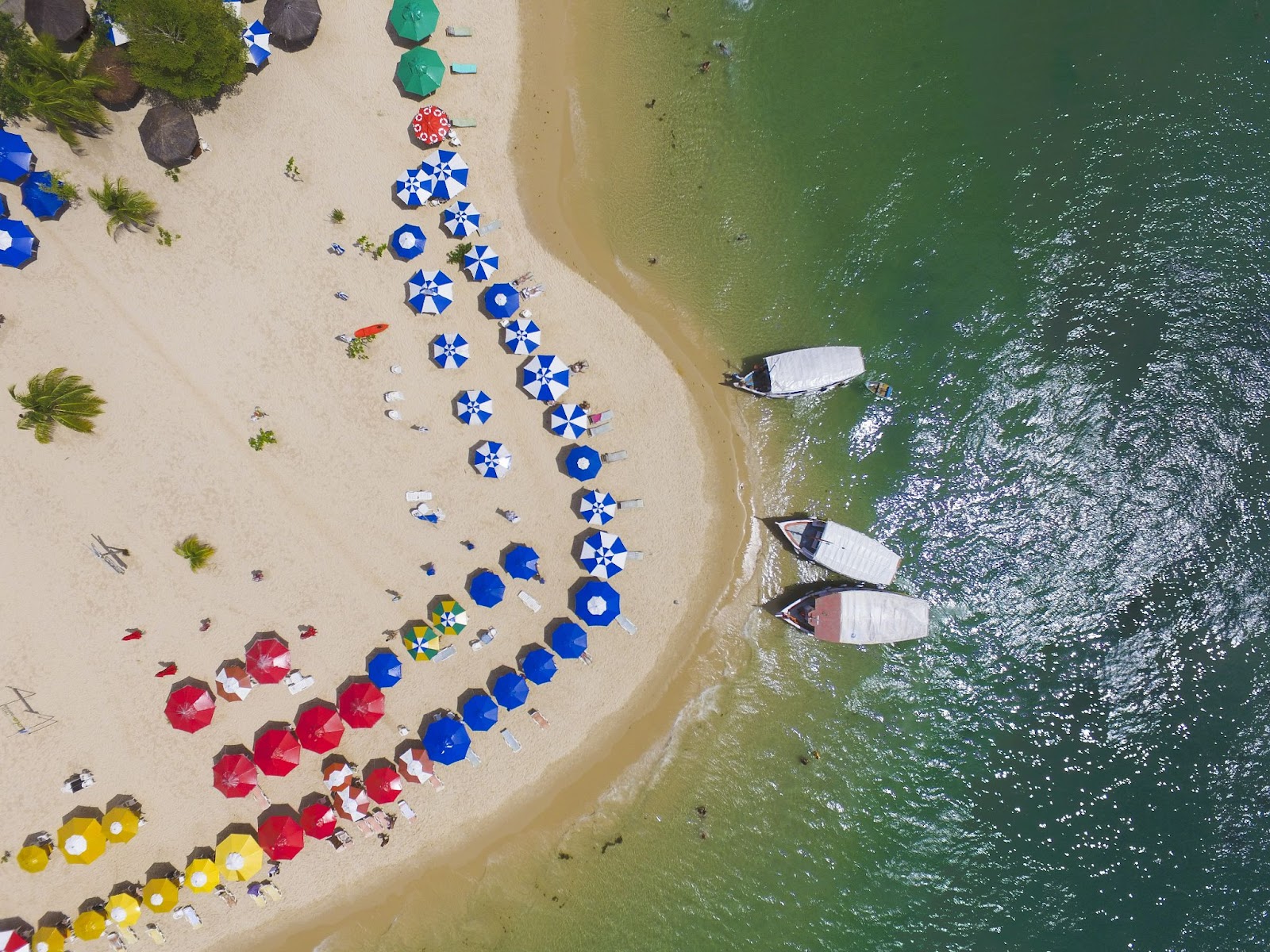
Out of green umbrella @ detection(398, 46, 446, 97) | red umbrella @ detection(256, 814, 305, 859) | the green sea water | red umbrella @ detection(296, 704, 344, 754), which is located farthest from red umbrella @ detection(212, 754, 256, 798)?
green umbrella @ detection(398, 46, 446, 97)

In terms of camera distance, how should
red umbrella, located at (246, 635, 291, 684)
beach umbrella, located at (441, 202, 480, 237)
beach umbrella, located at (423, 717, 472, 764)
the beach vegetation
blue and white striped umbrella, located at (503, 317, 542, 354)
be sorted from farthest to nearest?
1. blue and white striped umbrella, located at (503, 317, 542, 354)
2. beach umbrella, located at (441, 202, 480, 237)
3. beach umbrella, located at (423, 717, 472, 764)
4. red umbrella, located at (246, 635, 291, 684)
5. the beach vegetation

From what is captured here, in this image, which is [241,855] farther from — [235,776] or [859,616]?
[859,616]

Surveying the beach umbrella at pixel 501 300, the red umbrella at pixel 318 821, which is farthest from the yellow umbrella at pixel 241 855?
the beach umbrella at pixel 501 300

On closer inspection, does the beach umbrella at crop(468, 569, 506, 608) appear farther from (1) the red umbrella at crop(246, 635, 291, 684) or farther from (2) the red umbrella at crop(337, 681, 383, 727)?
(1) the red umbrella at crop(246, 635, 291, 684)

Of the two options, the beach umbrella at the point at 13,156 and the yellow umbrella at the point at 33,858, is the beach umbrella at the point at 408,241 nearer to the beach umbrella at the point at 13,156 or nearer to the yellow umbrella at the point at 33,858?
the beach umbrella at the point at 13,156

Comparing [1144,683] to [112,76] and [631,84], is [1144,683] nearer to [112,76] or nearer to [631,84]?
[631,84]

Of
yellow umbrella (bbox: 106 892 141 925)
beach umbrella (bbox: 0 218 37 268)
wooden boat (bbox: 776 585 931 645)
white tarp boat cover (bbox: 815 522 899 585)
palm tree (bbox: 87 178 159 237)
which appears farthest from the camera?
white tarp boat cover (bbox: 815 522 899 585)
